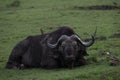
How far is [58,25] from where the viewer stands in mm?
18688

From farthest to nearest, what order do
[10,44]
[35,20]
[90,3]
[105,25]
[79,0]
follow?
[79,0], [90,3], [35,20], [105,25], [10,44]

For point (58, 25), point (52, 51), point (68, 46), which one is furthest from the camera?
point (58, 25)

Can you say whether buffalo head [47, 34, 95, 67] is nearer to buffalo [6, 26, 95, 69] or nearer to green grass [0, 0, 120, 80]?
buffalo [6, 26, 95, 69]

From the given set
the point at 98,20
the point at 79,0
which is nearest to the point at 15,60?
the point at 98,20

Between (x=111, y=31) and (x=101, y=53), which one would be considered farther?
(x=111, y=31)

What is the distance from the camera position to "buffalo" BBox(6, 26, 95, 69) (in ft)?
35.2

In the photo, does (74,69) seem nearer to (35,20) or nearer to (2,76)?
(2,76)

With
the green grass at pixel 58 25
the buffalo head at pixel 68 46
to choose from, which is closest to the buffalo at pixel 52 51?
the buffalo head at pixel 68 46

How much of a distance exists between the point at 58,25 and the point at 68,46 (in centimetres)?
805

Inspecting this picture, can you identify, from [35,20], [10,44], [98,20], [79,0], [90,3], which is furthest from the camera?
[79,0]

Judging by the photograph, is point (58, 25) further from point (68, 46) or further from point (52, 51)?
point (68, 46)

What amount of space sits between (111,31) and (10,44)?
11.8 ft

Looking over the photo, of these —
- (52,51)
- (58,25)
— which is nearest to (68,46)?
(52,51)

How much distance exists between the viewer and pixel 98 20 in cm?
1911
